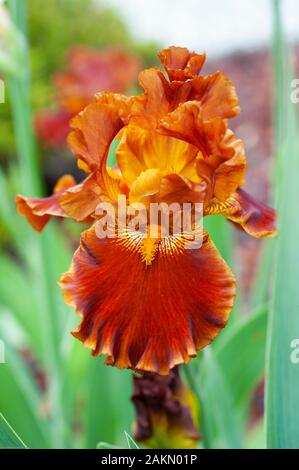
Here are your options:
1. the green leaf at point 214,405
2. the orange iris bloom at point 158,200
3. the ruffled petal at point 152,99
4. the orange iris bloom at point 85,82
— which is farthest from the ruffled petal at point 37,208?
the orange iris bloom at point 85,82

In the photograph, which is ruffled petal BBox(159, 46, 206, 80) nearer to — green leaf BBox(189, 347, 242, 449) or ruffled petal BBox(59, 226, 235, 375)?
ruffled petal BBox(59, 226, 235, 375)

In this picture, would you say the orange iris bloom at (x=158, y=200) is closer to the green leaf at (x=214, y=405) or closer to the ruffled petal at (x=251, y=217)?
the ruffled petal at (x=251, y=217)

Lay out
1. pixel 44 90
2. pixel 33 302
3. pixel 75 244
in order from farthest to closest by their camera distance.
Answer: pixel 44 90
pixel 75 244
pixel 33 302

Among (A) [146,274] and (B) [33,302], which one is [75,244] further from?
(A) [146,274]

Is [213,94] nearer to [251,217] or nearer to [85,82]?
[251,217]

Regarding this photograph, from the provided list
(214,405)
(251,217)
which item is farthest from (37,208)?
(214,405)

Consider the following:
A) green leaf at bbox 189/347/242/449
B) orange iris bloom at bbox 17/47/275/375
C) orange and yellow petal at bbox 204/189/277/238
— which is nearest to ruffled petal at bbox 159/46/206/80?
orange iris bloom at bbox 17/47/275/375

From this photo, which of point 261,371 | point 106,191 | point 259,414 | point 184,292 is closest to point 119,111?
point 106,191

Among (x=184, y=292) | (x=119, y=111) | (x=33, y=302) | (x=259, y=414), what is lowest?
(x=259, y=414)
